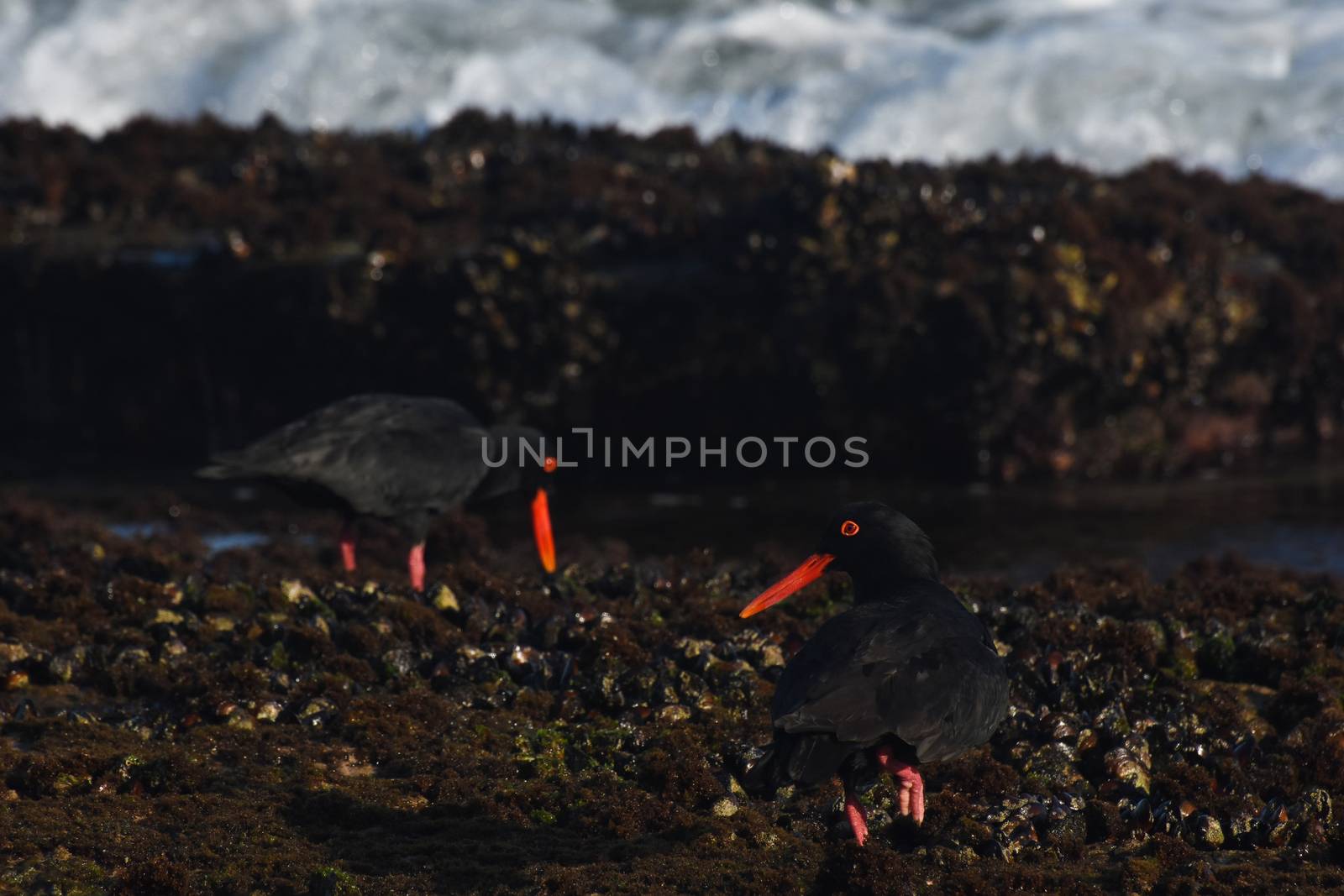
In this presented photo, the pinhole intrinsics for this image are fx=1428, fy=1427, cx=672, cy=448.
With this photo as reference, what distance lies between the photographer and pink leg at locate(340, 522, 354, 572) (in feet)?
35.2

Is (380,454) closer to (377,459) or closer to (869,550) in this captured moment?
(377,459)

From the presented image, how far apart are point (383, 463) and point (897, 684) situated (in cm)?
575

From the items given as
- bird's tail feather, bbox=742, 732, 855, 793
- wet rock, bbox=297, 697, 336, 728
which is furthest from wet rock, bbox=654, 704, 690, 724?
bird's tail feather, bbox=742, 732, 855, 793

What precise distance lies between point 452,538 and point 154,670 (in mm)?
4915

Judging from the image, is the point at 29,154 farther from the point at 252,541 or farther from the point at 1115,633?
the point at 1115,633

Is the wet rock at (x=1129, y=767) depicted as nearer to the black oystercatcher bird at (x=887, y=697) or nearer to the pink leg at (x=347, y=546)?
the black oystercatcher bird at (x=887, y=697)

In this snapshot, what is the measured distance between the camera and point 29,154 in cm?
2044

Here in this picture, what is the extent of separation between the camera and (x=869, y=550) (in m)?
6.87

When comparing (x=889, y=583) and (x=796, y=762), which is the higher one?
(x=889, y=583)

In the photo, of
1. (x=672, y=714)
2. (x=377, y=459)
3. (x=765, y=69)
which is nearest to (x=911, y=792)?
(x=672, y=714)

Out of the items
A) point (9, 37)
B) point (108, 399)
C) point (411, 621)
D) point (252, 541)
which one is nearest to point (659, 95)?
point (9, 37)

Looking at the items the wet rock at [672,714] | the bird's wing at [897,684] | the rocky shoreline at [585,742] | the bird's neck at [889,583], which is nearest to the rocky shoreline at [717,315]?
the rocky shoreline at [585,742]

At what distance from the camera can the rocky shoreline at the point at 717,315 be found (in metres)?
16.1

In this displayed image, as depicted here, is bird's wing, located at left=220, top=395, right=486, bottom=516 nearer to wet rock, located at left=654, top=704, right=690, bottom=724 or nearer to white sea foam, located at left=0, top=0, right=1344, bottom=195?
wet rock, located at left=654, top=704, right=690, bottom=724
